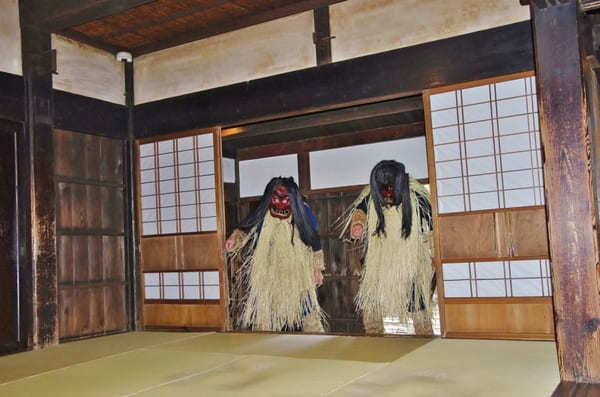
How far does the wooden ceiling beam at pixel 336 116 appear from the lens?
207 inches

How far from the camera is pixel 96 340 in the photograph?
203 inches

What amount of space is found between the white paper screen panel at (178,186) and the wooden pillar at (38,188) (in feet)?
3.39

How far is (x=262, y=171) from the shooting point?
745 cm

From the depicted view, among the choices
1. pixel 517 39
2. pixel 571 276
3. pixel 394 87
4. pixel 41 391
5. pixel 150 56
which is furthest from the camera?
pixel 150 56

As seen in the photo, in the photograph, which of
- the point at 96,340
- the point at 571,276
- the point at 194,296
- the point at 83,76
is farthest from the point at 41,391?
the point at 83,76

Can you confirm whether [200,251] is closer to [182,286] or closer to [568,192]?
[182,286]

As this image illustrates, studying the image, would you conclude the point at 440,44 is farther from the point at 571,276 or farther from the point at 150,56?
the point at 150,56

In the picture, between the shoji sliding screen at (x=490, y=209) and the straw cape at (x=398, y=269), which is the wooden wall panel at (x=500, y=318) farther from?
the straw cape at (x=398, y=269)

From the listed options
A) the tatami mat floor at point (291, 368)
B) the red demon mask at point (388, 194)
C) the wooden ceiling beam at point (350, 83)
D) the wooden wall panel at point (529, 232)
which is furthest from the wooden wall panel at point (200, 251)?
the wooden wall panel at point (529, 232)

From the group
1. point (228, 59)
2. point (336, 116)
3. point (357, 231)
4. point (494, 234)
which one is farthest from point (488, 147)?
point (228, 59)

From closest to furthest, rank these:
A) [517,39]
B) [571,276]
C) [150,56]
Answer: [571,276] → [517,39] → [150,56]

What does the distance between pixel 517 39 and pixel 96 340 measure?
13.6 ft

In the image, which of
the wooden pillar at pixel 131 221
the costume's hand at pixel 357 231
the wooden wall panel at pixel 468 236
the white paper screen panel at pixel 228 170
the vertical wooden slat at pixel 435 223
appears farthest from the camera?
the white paper screen panel at pixel 228 170

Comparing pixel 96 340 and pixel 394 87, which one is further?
pixel 96 340
